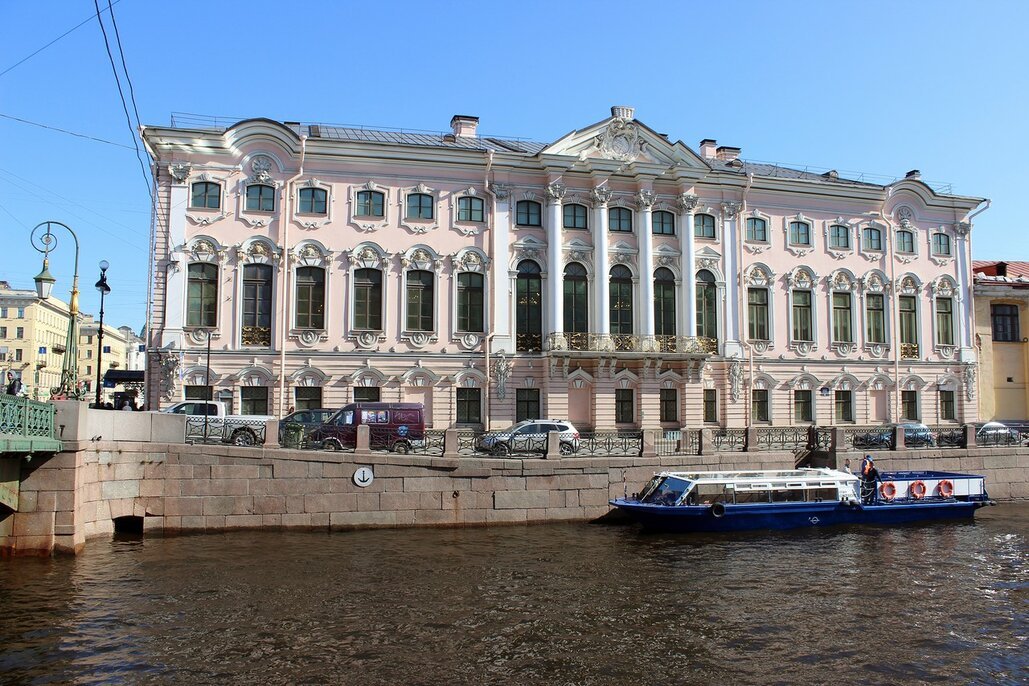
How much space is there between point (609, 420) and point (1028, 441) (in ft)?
50.7

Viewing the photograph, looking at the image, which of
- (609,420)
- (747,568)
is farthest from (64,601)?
(609,420)

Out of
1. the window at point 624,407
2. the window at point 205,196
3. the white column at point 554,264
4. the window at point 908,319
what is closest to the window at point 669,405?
the window at point 624,407

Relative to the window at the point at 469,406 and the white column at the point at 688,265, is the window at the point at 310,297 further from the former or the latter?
the white column at the point at 688,265

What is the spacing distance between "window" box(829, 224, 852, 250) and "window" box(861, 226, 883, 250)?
0.80 m

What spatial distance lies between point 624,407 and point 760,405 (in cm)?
632

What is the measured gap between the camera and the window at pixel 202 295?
29.5 meters

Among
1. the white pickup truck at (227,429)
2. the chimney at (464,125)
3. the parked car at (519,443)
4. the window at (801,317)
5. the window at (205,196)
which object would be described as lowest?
the parked car at (519,443)

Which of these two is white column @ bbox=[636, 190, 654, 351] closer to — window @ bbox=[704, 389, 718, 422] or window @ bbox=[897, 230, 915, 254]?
window @ bbox=[704, 389, 718, 422]

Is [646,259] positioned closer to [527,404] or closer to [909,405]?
[527,404]

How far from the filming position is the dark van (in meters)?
22.9

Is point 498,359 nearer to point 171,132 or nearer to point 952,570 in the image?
point 171,132

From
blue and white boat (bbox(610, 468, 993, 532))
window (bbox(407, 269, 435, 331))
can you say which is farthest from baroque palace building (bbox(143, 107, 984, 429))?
blue and white boat (bbox(610, 468, 993, 532))

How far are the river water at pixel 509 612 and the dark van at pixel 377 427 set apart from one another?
9.81ft

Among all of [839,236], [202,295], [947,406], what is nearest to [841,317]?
[839,236]
